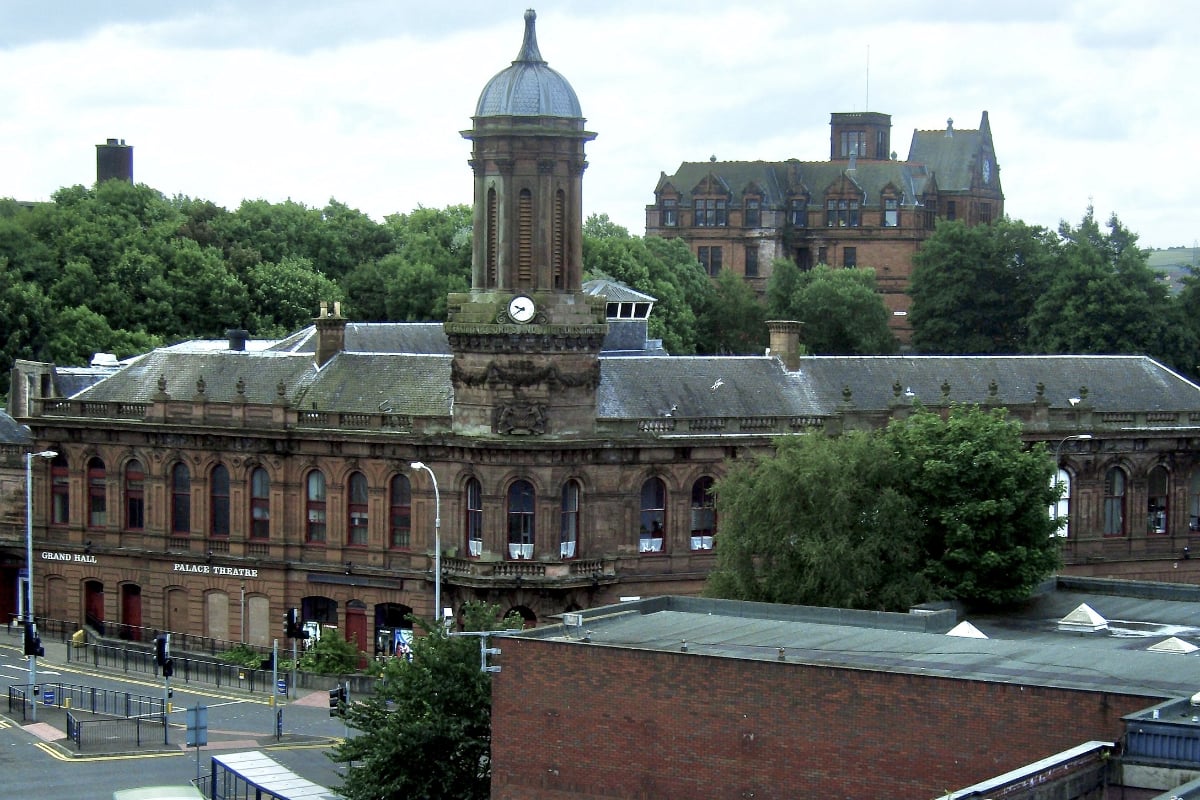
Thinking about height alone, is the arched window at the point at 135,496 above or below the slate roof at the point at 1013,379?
below

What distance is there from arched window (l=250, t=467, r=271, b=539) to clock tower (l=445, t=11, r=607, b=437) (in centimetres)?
963

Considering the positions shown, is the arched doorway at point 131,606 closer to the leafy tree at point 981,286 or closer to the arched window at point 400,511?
the arched window at point 400,511

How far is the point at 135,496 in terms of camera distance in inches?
3440

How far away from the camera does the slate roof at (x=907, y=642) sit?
45.8m

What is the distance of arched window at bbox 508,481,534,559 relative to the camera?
7862 cm

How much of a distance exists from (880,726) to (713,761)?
3680mm

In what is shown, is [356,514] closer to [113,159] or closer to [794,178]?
[113,159]

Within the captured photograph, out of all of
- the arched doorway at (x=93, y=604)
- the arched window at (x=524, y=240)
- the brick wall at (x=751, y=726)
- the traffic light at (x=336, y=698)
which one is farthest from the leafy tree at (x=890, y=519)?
the arched doorway at (x=93, y=604)

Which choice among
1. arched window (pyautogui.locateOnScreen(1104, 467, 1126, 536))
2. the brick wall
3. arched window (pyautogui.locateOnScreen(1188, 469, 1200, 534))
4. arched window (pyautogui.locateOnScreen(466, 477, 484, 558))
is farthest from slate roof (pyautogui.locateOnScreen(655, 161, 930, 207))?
the brick wall

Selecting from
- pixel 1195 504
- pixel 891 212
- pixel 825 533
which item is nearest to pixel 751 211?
pixel 891 212

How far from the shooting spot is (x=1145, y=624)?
54.9m

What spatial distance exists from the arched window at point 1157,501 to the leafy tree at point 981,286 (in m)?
50.5

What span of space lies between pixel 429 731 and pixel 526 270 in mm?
26886

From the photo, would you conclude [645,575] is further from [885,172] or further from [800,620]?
[885,172]
